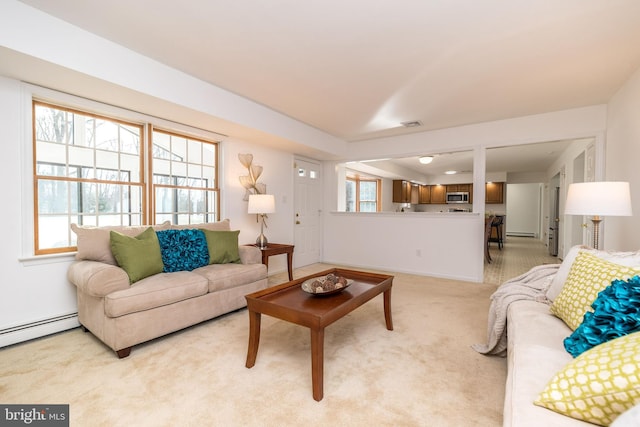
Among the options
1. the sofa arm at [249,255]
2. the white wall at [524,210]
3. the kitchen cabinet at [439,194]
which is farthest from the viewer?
the white wall at [524,210]

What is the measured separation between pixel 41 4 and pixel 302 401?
303 centimetres

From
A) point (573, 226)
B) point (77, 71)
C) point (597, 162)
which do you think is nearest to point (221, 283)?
point (77, 71)

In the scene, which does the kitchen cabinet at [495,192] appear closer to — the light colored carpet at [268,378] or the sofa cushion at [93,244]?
the light colored carpet at [268,378]

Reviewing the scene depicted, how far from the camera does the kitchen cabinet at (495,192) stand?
8.93 m

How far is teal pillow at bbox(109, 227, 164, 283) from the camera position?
238 centimetres

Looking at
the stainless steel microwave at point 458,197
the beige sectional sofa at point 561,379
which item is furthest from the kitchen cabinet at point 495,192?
the beige sectional sofa at point 561,379

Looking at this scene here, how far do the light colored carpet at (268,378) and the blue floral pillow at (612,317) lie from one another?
2.25ft

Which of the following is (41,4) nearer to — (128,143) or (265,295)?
(128,143)

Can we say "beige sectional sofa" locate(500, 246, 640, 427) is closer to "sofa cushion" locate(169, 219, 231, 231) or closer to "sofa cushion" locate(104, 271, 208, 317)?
"sofa cushion" locate(104, 271, 208, 317)

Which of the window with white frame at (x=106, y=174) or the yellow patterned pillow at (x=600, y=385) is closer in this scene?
the yellow patterned pillow at (x=600, y=385)

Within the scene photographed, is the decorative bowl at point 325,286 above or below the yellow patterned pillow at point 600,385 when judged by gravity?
below

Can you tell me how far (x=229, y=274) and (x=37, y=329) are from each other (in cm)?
157

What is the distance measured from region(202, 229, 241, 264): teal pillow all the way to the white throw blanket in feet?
8.03

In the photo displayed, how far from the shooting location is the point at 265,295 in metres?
2.10
